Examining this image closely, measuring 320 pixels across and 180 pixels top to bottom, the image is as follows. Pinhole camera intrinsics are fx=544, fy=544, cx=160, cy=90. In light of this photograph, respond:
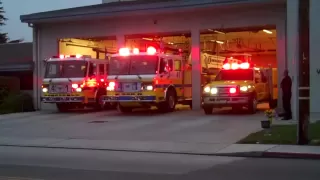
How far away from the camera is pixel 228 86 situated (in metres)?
23.1

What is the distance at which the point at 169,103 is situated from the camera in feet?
83.6

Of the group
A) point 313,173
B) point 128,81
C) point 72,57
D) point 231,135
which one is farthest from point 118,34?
point 313,173

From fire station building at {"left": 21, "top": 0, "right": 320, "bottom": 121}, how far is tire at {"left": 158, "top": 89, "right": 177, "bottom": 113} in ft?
7.69

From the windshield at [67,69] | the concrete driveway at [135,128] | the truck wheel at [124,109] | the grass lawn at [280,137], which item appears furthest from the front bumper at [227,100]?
the windshield at [67,69]

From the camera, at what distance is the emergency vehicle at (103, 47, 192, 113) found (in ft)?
77.8

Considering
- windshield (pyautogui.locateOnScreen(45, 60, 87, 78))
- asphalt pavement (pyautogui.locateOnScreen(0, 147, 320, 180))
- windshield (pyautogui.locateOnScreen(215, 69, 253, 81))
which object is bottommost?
asphalt pavement (pyautogui.locateOnScreen(0, 147, 320, 180))

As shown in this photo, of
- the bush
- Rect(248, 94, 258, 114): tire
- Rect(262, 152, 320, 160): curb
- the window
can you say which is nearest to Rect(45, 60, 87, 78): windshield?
the bush

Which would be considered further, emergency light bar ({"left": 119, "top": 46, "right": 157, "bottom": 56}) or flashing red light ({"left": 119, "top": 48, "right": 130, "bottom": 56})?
flashing red light ({"left": 119, "top": 48, "right": 130, "bottom": 56})

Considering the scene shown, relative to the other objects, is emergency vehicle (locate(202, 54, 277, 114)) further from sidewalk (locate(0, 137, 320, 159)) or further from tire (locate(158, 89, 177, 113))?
sidewalk (locate(0, 137, 320, 159))

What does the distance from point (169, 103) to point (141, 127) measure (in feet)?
19.2

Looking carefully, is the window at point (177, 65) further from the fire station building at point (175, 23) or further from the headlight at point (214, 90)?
the headlight at point (214, 90)

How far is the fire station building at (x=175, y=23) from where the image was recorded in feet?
84.0

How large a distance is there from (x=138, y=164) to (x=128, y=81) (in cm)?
1212

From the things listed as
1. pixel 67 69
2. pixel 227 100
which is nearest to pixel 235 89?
pixel 227 100
